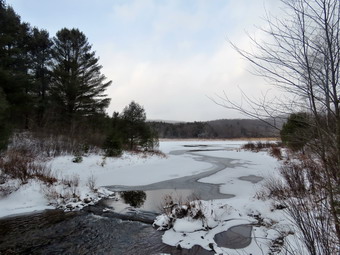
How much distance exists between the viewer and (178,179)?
12.0m

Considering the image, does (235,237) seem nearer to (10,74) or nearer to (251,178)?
(251,178)

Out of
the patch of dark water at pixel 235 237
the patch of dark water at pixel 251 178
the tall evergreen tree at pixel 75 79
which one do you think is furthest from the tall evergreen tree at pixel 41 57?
the patch of dark water at pixel 235 237

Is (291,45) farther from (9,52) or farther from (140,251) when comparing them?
(9,52)

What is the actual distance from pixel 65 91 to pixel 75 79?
145cm

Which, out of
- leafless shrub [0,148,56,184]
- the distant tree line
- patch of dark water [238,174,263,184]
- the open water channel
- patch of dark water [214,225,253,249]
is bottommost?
the open water channel

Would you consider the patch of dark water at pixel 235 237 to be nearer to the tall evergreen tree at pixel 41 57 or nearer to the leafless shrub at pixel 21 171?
the leafless shrub at pixel 21 171

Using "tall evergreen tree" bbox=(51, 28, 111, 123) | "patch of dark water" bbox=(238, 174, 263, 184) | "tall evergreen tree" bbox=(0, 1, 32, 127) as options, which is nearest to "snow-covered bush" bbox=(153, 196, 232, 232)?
"patch of dark water" bbox=(238, 174, 263, 184)

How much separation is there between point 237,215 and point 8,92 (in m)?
17.2

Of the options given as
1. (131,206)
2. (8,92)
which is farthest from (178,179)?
(8,92)

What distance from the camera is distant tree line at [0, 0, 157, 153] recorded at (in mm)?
17500

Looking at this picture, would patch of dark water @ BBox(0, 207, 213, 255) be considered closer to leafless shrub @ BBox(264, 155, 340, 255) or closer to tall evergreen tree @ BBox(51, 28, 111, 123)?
leafless shrub @ BBox(264, 155, 340, 255)

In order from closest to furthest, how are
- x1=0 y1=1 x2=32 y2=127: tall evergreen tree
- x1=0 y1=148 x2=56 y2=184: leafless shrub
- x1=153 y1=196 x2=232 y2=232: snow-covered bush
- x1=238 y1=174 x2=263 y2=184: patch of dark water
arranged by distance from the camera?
x1=153 y1=196 x2=232 y2=232: snow-covered bush < x1=0 y1=148 x2=56 y2=184: leafless shrub < x1=238 y1=174 x2=263 y2=184: patch of dark water < x1=0 y1=1 x2=32 y2=127: tall evergreen tree

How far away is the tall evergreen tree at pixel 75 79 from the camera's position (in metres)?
19.5

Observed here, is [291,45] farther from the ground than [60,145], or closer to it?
farther from the ground
